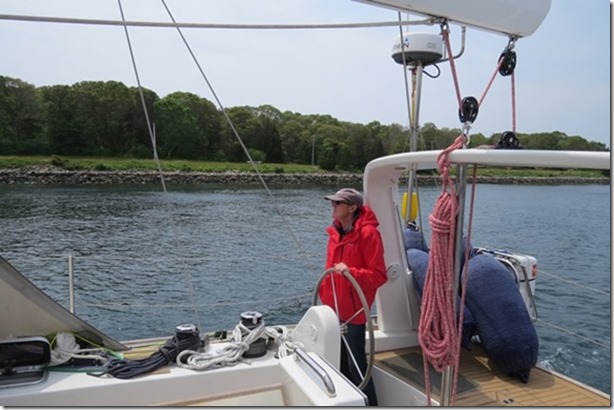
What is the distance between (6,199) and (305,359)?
1288 inches

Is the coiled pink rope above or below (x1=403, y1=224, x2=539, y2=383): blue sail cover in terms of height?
above

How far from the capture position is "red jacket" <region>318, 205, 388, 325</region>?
9.02 feet

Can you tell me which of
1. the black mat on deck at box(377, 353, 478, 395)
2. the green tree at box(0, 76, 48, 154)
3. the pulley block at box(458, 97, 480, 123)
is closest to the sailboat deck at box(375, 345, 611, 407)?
the black mat on deck at box(377, 353, 478, 395)

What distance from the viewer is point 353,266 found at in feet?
9.29

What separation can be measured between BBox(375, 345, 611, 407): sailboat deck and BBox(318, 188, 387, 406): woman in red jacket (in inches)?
18.3

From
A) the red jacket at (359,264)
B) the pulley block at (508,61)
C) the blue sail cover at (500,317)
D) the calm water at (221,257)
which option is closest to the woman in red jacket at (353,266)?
the red jacket at (359,264)

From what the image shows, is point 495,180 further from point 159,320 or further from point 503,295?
point 503,295

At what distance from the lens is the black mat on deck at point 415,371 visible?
3.05 meters

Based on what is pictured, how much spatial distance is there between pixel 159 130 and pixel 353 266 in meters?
51.5

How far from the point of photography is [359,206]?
2.90 m

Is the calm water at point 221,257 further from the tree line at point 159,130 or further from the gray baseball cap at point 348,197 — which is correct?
the tree line at point 159,130

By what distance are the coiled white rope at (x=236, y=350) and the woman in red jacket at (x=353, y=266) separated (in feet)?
1.03

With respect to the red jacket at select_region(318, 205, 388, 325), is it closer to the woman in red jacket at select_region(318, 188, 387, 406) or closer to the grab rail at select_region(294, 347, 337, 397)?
the woman in red jacket at select_region(318, 188, 387, 406)

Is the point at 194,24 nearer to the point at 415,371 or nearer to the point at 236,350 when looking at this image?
the point at 236,350
